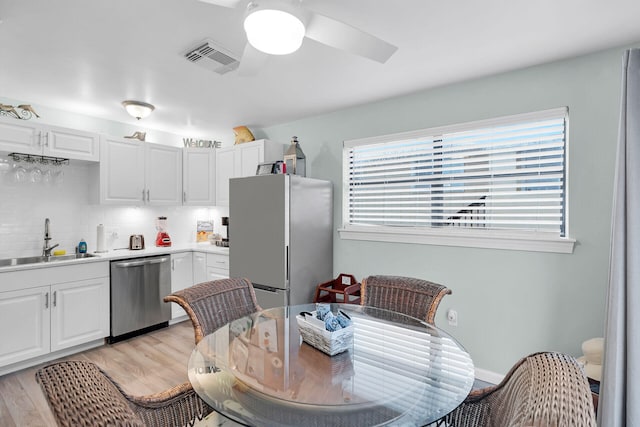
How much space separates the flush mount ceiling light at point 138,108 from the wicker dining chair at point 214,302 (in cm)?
217

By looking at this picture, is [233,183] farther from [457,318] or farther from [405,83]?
[457,318]

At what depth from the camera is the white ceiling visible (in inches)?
67.7

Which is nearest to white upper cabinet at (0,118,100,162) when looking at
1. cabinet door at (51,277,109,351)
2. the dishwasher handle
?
the dishwasher handle

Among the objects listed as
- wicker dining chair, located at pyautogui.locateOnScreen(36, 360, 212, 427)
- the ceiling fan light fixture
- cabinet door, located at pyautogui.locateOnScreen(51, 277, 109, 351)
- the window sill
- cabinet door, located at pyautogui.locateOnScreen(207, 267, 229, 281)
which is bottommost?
cabinet door, located at pyautogui.locateOnScreen(51, 277, 109, 351)

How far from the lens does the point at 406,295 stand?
2.09m

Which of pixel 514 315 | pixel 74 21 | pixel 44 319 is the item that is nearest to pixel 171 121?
pixel 74 21

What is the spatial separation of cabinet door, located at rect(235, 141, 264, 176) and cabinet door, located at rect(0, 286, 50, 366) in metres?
2.20

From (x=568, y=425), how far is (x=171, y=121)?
425cm

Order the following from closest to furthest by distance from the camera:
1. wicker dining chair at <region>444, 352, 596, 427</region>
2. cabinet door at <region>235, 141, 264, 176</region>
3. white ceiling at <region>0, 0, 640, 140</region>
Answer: wicker dining chair at <region>444, 352, 596, 427</region> → white ceiling at <region>0, 0, 640, 140</region> → cabinet door at <region>235, 141, 264, 176</region>

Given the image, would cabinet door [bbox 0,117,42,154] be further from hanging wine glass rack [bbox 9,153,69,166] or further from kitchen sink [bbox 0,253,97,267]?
kitchen sink [bbox 0,253,97,267]

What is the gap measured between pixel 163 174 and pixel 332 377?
11.9 feet

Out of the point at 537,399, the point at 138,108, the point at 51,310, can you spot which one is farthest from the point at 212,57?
the point at 51,310

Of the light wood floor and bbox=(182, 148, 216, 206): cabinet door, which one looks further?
bbox=(182, 148, 216, 206): cabinet door

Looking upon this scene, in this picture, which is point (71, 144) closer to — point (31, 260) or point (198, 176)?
point (31, 260)
